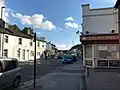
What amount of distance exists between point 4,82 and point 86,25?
17676 mm

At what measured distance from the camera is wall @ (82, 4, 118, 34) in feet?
82.3

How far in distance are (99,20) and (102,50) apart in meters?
3.43

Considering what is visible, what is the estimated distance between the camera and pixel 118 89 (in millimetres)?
10625

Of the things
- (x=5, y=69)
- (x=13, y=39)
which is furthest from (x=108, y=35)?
(x=13, y=39)

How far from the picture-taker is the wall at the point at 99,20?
2510 centimetres

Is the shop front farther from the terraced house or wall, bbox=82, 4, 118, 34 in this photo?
the terraced house

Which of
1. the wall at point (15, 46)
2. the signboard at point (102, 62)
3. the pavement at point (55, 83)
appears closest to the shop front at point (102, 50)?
the signboard at point (102, 62)

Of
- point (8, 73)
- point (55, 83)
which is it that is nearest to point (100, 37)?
point (55, 83)

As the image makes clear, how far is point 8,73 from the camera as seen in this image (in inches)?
420

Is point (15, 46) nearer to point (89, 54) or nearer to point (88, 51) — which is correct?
point (88, 51)

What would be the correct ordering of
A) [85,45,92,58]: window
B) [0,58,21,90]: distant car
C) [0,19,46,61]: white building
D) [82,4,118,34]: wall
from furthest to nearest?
[0,19,46,61]: white building
[85,45,92,58]: window
[82,4,118,34]: wall
[0,58,21,90]: distant car

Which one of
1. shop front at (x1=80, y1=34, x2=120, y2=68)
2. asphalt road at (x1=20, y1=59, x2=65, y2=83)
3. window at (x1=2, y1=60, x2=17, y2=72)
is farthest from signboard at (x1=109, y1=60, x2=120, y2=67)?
window at (x1=2, y1=60, x2=17, y2=72)

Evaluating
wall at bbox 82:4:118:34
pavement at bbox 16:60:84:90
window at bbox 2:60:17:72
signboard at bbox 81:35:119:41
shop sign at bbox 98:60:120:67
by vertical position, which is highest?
wall at bbox 82:4:118:34

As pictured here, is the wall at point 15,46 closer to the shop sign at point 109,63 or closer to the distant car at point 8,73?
the shop sign at point 109,63
